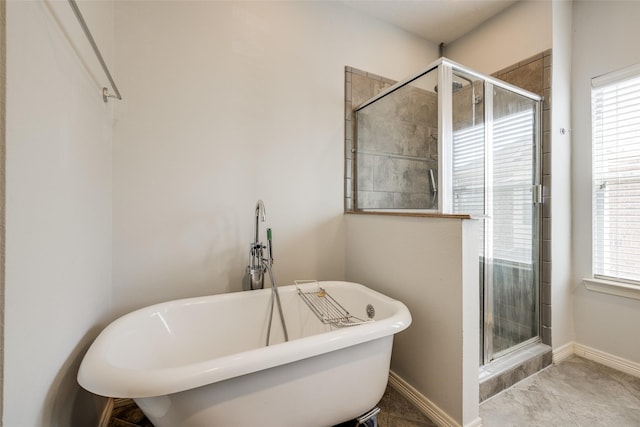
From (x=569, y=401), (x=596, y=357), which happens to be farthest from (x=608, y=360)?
(x=569, y=401)

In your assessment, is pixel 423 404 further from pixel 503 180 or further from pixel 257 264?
pixel 503 180

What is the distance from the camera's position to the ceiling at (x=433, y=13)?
200 centimetres

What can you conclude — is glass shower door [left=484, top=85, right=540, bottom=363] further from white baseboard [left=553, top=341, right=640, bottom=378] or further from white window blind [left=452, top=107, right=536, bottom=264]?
white baseboard [left=553, top=341, right=640, bottom=378]

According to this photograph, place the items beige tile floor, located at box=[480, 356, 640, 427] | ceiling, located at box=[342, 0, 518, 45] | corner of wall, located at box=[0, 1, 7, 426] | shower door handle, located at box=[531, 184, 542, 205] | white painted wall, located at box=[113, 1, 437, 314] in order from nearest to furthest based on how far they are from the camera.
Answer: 1. corner of wall, located at box=[0, 1, 7, 426]
2. beige tile floor, located at box=[480, 356, 640, 427]
3. white painted wall, located at box=[113, 1, 437, 314]
4. shower door handle, located at box=[531, 184, 542, 205]
5. ceiling, located at box=[342, 0, 518, 45]

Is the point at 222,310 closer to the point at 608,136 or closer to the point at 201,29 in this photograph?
the point at 201,29

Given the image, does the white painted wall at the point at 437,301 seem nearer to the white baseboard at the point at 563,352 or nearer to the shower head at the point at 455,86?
the shower head at the point at 455,86

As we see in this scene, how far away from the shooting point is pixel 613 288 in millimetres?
1681

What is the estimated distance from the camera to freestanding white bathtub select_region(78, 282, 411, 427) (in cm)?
75

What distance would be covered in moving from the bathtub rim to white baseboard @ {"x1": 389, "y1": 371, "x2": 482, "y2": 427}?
615 millimetres

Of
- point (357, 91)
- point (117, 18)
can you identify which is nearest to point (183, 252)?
point (117, 18)

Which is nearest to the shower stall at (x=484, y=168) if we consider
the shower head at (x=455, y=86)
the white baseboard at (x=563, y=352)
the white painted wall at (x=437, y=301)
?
the shower head at (x=455, y=86)

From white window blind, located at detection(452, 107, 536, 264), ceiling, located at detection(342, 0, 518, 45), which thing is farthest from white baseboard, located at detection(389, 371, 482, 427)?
ceiling, located at detection(342, 0, 518, 45)

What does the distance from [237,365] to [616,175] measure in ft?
8.13

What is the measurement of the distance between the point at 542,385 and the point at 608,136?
1662mm
